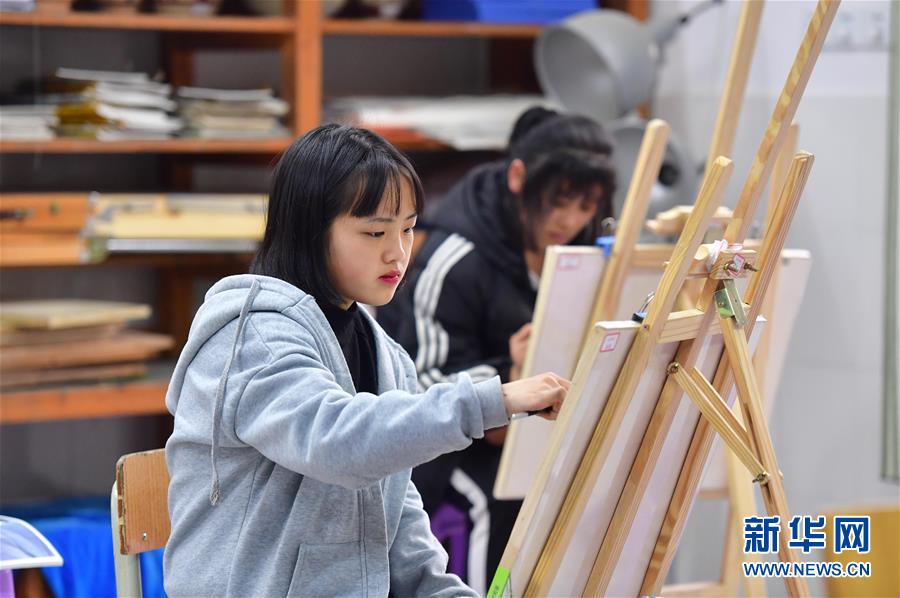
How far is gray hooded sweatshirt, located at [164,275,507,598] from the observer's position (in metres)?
1.22

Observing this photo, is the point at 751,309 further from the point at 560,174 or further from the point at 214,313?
the point at 560,174

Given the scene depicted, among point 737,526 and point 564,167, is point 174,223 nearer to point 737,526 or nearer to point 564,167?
point 564,167

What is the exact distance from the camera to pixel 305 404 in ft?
4.03

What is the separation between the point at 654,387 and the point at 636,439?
71 millimetres

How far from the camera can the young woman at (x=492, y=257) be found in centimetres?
241

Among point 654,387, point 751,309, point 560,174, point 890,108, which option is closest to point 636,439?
point 654,387

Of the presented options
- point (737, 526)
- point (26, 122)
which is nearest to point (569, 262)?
point (737, 526)

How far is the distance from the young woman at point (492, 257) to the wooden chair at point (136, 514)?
34.7 inches

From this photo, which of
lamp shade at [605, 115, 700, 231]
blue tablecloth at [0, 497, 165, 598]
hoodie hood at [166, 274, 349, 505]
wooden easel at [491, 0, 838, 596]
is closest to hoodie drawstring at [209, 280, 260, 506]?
hoodie hood at [166, 274, 349, 505]

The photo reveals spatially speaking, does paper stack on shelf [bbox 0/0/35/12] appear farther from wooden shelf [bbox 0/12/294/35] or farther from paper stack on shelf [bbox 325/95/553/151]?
paper stack on shelf [bbox 325/95/553/151]

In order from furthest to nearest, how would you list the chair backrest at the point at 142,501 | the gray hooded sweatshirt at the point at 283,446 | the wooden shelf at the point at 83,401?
the wooden shelf at the point at 83,401
the chair backrest at the point at 142,501
the gray hooded sweatshirt at the point at 283,446

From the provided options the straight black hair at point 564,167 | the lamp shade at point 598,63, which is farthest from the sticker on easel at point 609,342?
the lamp shade at point 598,63

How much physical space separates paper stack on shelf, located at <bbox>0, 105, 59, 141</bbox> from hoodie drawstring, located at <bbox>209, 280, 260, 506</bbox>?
162cm

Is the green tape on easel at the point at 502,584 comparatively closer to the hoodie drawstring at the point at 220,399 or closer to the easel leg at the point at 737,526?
the hoodie drawstring at the point at 220,399
